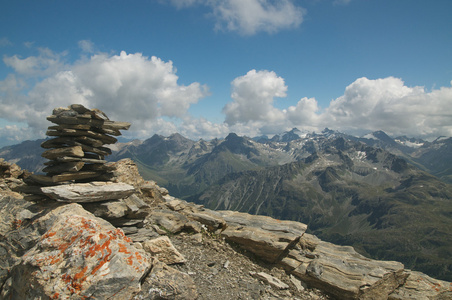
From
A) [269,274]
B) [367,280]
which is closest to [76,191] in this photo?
[269,274]

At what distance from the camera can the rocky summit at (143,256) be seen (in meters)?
9.39

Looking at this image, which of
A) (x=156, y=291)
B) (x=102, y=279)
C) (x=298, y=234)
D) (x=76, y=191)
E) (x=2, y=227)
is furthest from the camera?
(x=298, y=234)

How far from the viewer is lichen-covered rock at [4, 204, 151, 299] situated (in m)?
8.79

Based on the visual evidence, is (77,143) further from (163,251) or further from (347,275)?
(347,275)

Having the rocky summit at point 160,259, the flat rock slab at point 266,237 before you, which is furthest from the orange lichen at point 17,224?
the flat rock slab at point 266,237

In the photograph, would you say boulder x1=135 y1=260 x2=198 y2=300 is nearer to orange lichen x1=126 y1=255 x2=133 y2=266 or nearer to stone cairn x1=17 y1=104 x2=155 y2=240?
orange lichen x1=126 y1=255 x2=133 y2=266

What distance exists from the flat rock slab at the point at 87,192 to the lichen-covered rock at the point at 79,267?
4.89 m

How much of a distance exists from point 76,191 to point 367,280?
22363 mm

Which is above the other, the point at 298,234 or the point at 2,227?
the point at 298,234

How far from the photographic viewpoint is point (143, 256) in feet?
34.8

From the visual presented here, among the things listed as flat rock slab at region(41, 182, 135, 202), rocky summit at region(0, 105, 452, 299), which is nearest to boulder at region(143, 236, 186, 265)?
rocky summit at region(0, 105, 452, 299)

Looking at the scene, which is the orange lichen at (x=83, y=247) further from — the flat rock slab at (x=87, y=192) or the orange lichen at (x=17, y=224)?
the orange lichen at (x=17, y=224)

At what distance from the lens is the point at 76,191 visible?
1575cm

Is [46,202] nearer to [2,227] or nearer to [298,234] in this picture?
[2,227]
